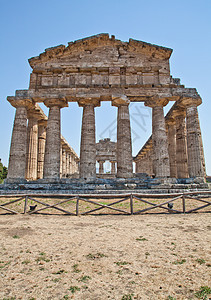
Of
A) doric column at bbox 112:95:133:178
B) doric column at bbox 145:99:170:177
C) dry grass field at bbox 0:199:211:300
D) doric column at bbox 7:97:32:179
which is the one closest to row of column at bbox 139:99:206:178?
doric column at bbox 145:99:170:177

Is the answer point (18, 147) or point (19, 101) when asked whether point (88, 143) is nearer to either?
point (18, 147)

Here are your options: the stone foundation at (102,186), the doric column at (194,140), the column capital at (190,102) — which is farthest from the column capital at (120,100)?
the stone foundation at (102,186)

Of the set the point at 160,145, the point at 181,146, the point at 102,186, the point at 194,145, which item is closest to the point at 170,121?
the point at 181,146

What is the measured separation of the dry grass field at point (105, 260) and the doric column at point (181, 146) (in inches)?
553

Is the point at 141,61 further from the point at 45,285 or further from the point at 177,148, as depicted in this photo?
the point at 45,285

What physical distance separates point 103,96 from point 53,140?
6.41m

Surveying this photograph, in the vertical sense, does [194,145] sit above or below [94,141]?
below

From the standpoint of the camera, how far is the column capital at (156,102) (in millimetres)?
18297

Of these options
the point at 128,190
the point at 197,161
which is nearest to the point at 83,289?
the point at 128,190

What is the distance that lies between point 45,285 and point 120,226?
428 centimetres

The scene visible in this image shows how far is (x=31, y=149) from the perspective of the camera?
2077 centimetres

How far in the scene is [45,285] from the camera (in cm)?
345

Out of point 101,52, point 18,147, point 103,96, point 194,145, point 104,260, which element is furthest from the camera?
point 101,52

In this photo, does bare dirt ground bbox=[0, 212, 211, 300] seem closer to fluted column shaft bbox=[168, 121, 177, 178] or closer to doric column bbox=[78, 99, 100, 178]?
doric column bbox=[78, 99, 100, 178]
